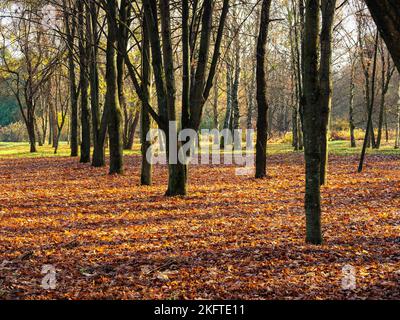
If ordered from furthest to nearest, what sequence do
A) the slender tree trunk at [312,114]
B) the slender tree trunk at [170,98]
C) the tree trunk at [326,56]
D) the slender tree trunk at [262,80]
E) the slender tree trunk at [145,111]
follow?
the slender tree trunk at [262,80]
the slender tree trunk at [145,111]
the tree trunk at [326,56]
the slender tree trunk at [170,98]
the slender tree trunk at [312,114]

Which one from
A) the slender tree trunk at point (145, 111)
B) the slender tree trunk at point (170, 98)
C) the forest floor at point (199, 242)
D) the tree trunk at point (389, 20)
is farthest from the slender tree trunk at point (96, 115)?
the tree trunk at point (389, 20)

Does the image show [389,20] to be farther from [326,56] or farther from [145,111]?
[145,111]

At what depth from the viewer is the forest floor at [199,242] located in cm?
486

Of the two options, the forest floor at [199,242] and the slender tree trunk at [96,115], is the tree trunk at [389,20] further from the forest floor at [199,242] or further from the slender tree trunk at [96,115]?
the slender tree trunk at [96,115]

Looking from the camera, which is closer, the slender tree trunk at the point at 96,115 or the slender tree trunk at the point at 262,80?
the slender tree trunk at the point at 262,80

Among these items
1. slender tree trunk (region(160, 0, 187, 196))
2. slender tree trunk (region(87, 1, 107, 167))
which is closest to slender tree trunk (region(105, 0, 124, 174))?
slender tree trunk (region(87, 1, 107, 167))

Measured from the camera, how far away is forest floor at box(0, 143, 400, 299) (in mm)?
4859

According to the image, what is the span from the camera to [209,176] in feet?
53.4

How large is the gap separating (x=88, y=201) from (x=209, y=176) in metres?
6.17

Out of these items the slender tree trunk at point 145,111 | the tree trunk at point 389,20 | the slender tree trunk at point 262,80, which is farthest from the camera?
the slender tree trunk at point 262,80

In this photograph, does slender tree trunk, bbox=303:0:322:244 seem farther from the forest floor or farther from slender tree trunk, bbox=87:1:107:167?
slender tree trunk, bbox=87:1:107:167

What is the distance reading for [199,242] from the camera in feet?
22.9

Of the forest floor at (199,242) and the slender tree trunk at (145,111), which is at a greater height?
Result: the slender tree trunk at (145,111)
